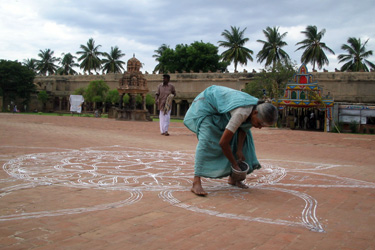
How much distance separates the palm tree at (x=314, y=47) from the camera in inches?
1646

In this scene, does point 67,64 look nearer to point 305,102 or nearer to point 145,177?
point 305,102

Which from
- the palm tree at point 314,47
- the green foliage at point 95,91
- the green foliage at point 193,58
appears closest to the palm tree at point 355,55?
the palm tree at point 314,47

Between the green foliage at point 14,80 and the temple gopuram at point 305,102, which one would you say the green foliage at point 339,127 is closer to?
the temple gopuram at point 305,102

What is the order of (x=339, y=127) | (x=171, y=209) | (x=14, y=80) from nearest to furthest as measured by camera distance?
(x=171, y=209) < (x=339, y=127) < (x=14, y=80)

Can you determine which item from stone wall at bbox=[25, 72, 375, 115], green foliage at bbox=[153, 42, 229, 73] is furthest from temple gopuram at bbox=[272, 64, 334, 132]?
green foliage at bbox=[153, 42, 229, 73]

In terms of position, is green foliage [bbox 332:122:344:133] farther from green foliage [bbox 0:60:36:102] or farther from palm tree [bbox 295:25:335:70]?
green foliage [bbox 0:60:36:102]

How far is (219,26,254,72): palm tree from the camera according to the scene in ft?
159

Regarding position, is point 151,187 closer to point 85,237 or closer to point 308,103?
point 85,237

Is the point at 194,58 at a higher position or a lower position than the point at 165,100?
higher

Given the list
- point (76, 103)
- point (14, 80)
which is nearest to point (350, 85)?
point (76, 103)

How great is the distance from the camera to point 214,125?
3688mm

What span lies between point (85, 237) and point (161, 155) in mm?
4325

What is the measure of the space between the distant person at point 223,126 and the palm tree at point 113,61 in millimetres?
57485

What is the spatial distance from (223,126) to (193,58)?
46.3 meters
